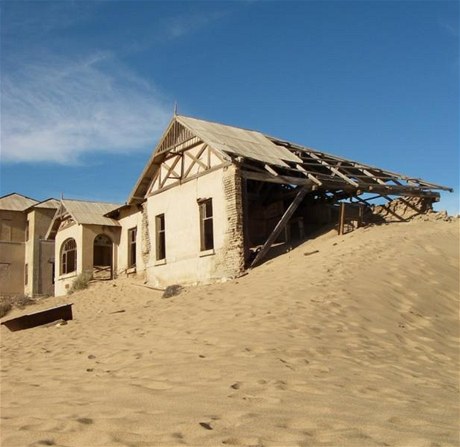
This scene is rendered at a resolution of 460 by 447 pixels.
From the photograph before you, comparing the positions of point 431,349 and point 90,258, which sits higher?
point 90,258

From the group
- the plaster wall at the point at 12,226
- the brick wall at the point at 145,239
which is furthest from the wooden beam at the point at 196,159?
the plaster wall at the point at 12,226

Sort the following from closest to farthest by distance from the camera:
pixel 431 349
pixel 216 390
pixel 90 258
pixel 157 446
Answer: pixel 157 446, pixel 216 390, pixel 431 349, pixel 90 258

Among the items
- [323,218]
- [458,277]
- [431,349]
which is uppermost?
[323,218]

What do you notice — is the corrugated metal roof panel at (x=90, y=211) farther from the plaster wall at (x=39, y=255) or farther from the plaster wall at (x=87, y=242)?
the plaster wall at (x=39, y=255)

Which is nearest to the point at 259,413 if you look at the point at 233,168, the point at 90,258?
the point at 233,168

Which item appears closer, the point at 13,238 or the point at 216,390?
the point at 216,390

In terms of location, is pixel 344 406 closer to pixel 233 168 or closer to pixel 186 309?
pixel 186 309

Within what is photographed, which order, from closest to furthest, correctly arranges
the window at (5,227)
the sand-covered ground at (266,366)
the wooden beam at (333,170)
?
the sand-covered ground at (266,366), the wooden beam at (333,170), the window at (5,227)

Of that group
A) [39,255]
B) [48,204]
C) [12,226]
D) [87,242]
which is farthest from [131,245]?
Answer: [12,226]

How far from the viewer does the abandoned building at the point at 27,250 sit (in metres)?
33.8

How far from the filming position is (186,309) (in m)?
10.7

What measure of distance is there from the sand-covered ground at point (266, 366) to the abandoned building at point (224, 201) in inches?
134

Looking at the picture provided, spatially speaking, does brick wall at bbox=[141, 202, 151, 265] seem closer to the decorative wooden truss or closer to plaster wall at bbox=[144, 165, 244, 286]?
plaster wall at bbox=[144, 165, 244, 286]

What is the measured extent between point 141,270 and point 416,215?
11.7 meters
